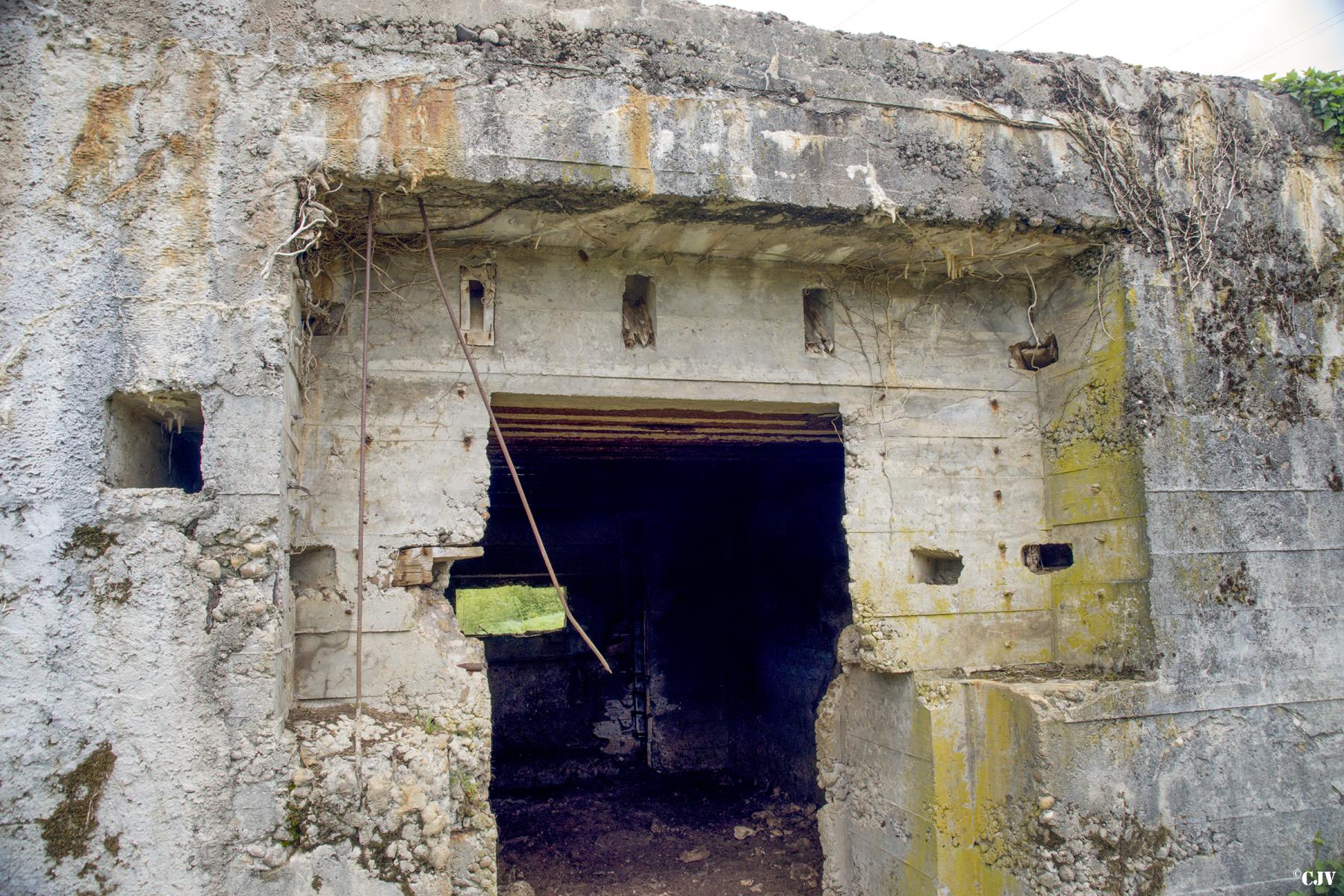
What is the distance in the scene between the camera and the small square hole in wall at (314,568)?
3.89 metres

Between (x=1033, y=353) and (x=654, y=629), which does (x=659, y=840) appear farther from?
(x=1033, y=353)

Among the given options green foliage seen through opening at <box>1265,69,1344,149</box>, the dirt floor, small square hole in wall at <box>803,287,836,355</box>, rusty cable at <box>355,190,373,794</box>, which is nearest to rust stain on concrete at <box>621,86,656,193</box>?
rusty cable at <box>355,190,373,794</box>

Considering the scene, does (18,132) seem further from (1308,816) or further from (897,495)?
(1308,816)

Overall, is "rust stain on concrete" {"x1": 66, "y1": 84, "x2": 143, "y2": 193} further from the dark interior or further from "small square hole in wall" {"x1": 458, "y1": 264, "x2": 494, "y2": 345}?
the dark interior

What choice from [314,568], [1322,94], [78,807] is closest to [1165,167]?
[1322,94]

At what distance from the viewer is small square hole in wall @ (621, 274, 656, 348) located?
14.9 feet

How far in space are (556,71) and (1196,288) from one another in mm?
3254

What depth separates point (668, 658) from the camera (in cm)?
923

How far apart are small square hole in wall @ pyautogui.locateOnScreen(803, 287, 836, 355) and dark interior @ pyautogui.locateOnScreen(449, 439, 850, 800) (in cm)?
307

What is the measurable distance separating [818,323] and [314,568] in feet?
9.03

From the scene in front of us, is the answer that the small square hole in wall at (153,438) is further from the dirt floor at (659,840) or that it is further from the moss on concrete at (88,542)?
the dirt floor at (659,840)

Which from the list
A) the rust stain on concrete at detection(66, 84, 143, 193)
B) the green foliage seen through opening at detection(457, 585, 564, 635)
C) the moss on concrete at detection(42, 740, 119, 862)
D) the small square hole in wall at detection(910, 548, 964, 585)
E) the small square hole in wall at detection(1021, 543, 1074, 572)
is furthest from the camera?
the green foliage seen through opening at detection(457, 585, 564, 635)

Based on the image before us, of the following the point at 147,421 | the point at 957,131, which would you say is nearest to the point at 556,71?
the point at 957,131

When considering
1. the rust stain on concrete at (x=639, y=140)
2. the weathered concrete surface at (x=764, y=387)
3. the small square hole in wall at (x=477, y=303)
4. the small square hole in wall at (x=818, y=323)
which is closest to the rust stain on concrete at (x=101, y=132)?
the weathered concrete surface at (x=764, y=387)
